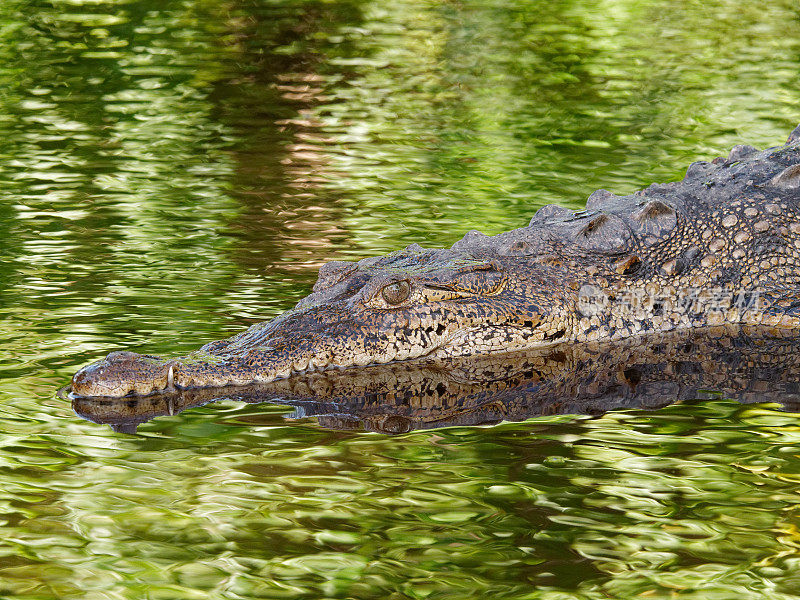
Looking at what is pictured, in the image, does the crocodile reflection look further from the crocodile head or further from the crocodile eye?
the crocodile eye

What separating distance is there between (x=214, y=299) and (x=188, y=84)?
23.9ft

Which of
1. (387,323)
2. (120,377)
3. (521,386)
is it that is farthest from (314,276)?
(120,377)

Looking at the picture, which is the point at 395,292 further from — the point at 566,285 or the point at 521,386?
the point at 566,285

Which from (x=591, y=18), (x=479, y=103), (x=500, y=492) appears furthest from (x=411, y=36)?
(x=500, y=492)

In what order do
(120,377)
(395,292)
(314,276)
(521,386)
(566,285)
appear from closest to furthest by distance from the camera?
(120,377) → (521,386) → (395,292) → (566,285) → (314,276)

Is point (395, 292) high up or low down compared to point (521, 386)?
up

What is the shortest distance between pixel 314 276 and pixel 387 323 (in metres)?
1.23

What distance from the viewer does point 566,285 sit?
5.82 m

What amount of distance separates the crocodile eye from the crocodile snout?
3.66 feet

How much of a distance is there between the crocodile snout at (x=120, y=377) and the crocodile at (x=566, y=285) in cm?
18

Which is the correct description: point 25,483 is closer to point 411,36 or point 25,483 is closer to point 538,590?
point 538,590

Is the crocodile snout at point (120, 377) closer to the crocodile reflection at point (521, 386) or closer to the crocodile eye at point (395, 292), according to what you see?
the crocodile reflection at point (521, 386)

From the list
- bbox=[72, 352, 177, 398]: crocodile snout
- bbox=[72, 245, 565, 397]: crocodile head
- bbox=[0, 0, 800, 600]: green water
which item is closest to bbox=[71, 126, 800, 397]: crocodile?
bbox=[72, 245, 565, 397]: crocodile head

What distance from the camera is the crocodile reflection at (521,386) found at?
15.6ft
